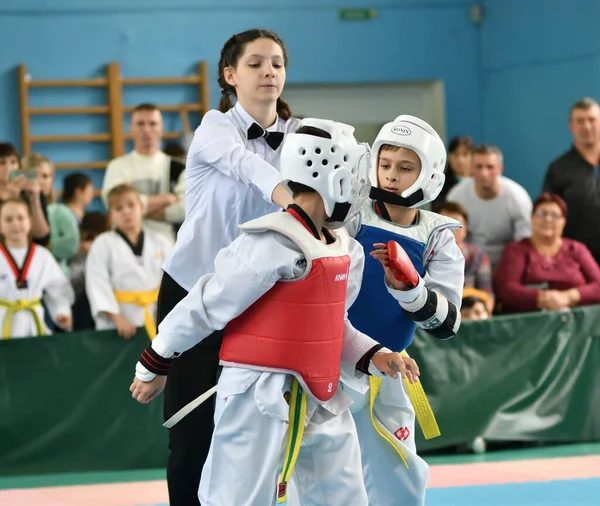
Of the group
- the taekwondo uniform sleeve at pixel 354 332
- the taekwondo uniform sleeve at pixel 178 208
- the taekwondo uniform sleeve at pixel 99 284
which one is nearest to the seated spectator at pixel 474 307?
the taekwondo uniform sleeve at pixel 178 208

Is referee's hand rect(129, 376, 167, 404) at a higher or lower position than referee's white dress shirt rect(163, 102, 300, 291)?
lower

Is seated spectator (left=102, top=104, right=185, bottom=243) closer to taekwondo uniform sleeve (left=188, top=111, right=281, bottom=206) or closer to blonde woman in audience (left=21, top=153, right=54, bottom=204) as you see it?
blonde woman in audience (left=21, top=153, right=54, bottom=204)

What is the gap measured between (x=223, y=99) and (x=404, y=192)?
30.9 inches

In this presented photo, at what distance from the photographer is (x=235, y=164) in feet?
12.1

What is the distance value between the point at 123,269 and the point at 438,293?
3.43 metres

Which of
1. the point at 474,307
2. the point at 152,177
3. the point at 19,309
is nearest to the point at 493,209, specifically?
the point at 474,307

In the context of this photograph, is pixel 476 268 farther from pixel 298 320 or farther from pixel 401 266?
pixel 298 320

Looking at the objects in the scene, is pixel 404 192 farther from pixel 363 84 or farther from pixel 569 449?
pixel 363 84

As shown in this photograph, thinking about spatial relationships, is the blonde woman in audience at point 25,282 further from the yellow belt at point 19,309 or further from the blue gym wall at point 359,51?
the blue gym wall at point 359,51

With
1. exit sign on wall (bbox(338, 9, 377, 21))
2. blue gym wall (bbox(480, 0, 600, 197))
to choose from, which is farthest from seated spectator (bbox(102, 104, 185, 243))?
exit sign on wall (bbox(338, 9, 377, 21))

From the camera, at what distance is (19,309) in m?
6.75

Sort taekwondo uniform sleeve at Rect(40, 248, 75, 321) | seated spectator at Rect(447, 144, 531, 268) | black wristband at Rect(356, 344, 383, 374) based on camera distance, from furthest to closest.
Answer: seated spectator at Rect(447, 144, 531, 268) → taekwondo uniform sleeve at Rect(40, 248, 75, 321) → black wristband at Rect(356, 344, 383, 374)

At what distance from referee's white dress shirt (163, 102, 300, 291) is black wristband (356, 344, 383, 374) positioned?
2.08 ft

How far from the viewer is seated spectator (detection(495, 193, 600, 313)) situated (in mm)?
7289
